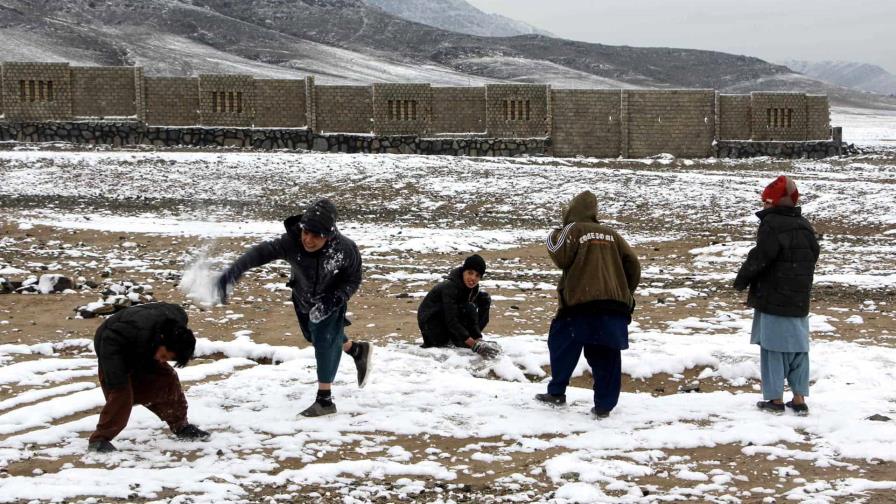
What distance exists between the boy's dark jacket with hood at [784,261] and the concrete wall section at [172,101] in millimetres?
24983

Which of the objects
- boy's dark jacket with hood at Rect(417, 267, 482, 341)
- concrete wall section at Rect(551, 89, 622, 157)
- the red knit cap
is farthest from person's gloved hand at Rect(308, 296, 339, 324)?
concrete wall section at Rect(551, 89, 622, 157)

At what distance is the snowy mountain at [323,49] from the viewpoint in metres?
57.2

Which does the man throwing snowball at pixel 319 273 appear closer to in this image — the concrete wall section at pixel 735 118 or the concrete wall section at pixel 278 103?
the concrete wall section at pixel 278 103

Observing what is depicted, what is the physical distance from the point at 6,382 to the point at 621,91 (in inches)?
964

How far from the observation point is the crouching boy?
18.3 feet

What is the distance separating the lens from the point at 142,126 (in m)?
29.0

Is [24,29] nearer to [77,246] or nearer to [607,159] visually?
[607,159]

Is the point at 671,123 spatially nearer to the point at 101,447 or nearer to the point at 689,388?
the point at 689,388

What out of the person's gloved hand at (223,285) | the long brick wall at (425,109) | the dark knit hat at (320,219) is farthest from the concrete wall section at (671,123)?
the person's gloved hand at (223,285)

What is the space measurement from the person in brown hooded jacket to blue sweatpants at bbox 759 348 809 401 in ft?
3.37

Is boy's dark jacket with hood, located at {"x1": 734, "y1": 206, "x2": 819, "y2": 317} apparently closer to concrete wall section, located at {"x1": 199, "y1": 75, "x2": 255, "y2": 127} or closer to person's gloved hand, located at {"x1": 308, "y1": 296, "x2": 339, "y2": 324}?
person's gloved hand, located at {"x1": 308, "y1": 296, "x2": 339, "y2": 324}

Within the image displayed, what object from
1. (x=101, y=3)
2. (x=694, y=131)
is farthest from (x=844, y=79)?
(x=694, y=131)

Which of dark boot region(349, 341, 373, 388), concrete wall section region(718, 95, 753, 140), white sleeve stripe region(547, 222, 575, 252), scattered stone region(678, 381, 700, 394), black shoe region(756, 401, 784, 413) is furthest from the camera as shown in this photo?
concrete wall section region(718, 95, 753, 140)

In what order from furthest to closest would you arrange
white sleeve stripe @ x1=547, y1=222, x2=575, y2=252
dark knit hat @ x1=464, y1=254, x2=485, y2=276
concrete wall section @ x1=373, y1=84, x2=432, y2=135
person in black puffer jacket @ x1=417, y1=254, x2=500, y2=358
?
1. concrete wall section @ x1=373, y1=84, x2=432, y2=135
2. person in black puffer jacket @ x1=417, y1=254, x2=500, y2=358
3. dark knit hat @ x1=464, y1=254, x2=485, y2=276
4. white sleeve stripe @ x1=547, y1=222, x2=575, y2=252
